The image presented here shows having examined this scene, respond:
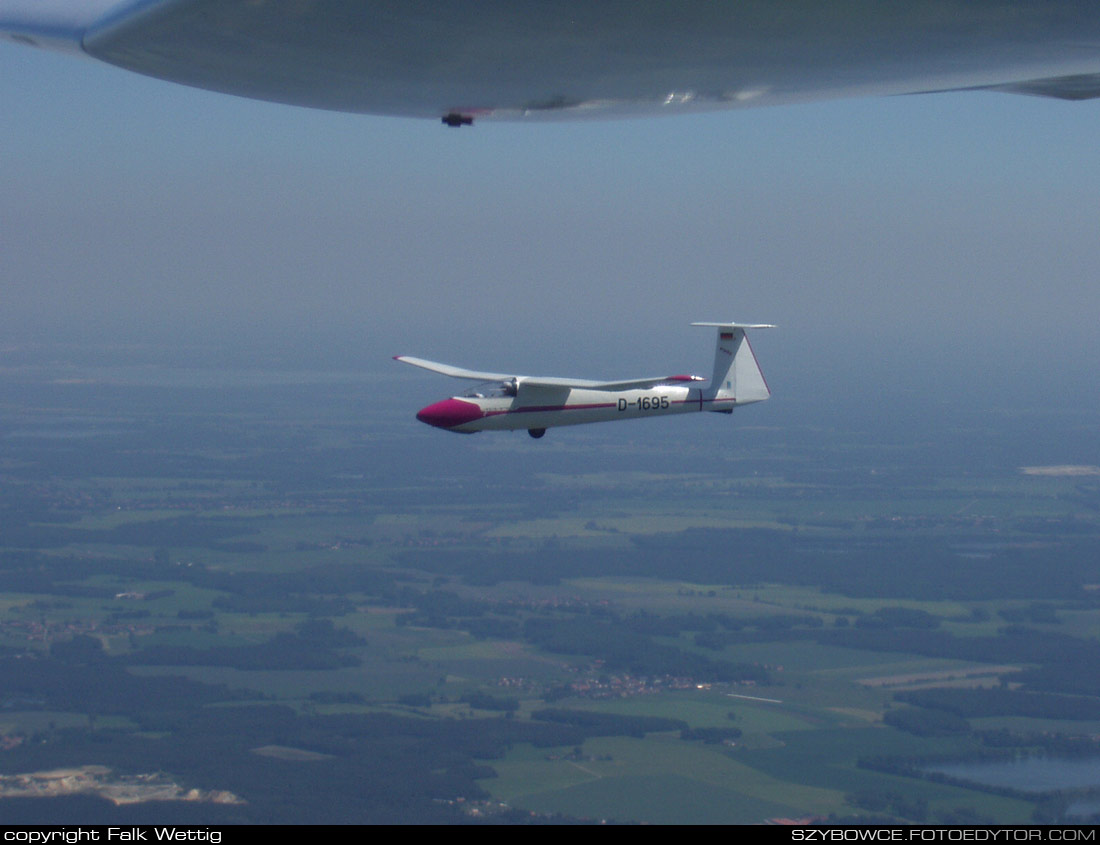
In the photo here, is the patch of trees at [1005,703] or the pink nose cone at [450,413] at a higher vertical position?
the pink nose cone at [450,413]

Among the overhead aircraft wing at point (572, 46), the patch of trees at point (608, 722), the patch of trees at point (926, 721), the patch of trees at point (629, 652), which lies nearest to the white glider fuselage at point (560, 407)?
the overhead aircraft wing at point (572, 46)

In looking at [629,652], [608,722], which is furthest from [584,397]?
[629,652]

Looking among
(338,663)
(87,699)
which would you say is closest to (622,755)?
(338,663)

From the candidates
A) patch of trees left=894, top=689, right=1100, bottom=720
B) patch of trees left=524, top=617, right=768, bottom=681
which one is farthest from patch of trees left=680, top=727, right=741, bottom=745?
patch of trees left=894, top=689, right=1100, bottom=720

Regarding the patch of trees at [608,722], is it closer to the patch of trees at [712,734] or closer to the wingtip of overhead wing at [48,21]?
the patch of trees at [712,734]

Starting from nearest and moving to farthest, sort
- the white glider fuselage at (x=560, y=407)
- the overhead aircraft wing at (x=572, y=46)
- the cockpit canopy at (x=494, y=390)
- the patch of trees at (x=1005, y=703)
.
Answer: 1. the overhead aircraft wing at (x=572, y=46)
2. the white glider fuselage at (x=560, y=407)
3. the cockpit canopy at (x=494, y=390)
4. the patch of trees at (x=1005, y=703)

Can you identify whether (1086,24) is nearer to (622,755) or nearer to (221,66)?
(221,66)

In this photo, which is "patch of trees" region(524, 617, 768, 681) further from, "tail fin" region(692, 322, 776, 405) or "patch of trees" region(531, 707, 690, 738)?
"tail fin" region(692, 322, 776, 405)
